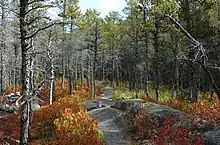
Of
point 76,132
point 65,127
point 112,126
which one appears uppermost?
point 65,127

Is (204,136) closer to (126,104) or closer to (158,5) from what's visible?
(158,5)

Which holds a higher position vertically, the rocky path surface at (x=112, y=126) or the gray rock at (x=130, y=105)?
the gray rock at (x=130, y=105)

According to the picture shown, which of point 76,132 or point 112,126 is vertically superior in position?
point 76,132

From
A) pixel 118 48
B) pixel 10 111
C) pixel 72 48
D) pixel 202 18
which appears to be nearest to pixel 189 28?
pixel 202 18

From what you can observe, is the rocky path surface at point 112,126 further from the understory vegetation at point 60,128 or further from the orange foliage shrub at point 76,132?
the orange foliage shrub at point 76,132

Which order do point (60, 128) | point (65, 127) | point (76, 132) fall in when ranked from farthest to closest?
point (60, 128) → point (65, 127) → point (76, 132)

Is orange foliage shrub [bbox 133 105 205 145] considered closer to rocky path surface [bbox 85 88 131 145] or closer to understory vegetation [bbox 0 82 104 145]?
rocky path surface [bbox 85 88 131 145]

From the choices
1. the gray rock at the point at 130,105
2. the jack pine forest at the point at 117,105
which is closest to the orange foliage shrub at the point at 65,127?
the jack pine forest at the point at 117,105

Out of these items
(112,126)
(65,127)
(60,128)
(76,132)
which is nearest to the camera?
(76,132)

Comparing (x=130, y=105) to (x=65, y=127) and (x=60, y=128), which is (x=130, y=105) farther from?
(x=65, y=127)

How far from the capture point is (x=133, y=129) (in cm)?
1795

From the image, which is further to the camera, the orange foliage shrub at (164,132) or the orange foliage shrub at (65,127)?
the orange foliage shrub at (65,127)

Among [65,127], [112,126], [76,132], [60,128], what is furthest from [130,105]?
[76,132]

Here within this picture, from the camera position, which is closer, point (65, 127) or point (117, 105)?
point (65, 127)
